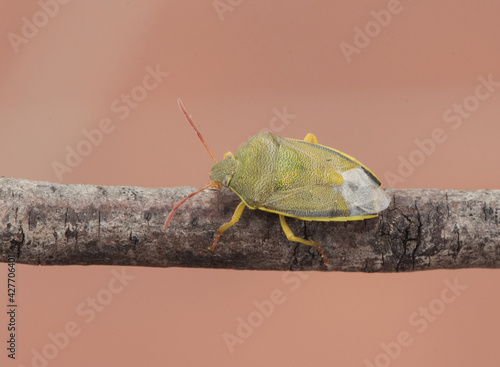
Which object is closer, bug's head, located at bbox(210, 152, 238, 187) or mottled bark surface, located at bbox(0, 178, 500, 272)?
mottled bark surface, located at bbox(0, 178, 500, 272)

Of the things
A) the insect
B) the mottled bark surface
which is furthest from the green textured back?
the mottled bark surface

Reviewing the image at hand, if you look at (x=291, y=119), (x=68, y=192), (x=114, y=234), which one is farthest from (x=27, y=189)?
(x=291, y=119)

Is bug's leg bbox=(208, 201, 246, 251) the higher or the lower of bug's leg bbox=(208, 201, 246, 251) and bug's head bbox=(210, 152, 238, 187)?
the lower

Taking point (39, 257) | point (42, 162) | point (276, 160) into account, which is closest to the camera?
point (39, 257)

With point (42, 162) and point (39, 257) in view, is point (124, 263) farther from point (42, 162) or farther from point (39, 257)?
point (42, 162)

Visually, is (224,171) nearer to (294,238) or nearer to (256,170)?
(256,170)

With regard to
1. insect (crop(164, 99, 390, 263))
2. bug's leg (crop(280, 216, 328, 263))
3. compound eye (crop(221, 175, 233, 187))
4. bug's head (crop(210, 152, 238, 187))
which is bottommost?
bug's leg (crop(280, 216, 328, 263))

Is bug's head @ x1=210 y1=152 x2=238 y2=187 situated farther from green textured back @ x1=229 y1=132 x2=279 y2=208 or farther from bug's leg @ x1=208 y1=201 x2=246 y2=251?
bug's leg @ x1=208 y1=201 x2=246 y2=251
